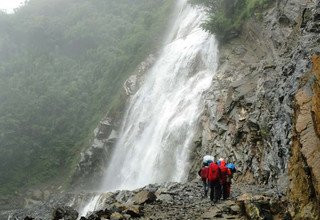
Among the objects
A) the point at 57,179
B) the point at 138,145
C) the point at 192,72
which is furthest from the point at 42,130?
the point at 192,72

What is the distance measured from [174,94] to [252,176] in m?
14.1

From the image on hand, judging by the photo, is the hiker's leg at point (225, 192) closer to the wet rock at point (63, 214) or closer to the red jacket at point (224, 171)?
the red jacket at point (224, 171)

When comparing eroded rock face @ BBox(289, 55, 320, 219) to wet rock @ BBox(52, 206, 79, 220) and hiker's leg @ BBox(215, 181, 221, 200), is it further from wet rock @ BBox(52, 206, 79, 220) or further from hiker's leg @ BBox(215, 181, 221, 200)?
wet rock @ BBox(52, 206, 79, 220)

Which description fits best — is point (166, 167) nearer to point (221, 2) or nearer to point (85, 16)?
point (221, 2)

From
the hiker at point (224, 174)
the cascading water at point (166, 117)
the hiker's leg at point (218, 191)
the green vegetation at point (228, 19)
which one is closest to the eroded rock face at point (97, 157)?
the cascading water at point (166, 117)

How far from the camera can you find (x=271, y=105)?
18281 mm

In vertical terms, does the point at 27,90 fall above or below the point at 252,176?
above

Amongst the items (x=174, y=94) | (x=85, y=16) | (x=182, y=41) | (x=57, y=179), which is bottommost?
(x=57, y=179)

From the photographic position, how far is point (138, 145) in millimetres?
31125

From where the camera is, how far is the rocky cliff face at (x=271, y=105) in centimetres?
825

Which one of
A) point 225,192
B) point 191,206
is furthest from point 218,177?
point 191,206

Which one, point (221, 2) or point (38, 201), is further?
point (38, 201)

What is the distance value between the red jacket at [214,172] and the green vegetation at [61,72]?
91.2 feet

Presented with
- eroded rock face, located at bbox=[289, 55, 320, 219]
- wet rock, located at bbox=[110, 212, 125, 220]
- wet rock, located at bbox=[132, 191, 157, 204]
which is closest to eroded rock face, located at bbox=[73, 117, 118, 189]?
wet rock, located at bbox=[132, 191, 157, 204]
